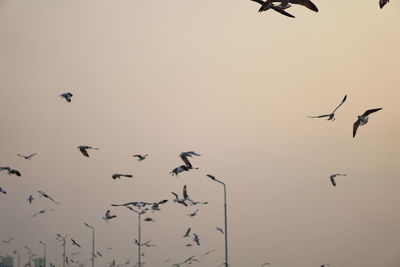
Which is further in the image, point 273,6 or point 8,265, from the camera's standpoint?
point 8,265

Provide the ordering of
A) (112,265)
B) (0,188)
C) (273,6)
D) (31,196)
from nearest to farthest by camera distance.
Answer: (273,6) → (0,188) → (31,196) → (112,265)

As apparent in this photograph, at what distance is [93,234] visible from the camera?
30.4m

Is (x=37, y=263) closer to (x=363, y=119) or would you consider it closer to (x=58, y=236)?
(x=58, y=236)

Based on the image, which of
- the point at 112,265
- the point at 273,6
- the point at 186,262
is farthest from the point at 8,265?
the point at 273,6

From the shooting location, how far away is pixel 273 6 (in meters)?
6.62

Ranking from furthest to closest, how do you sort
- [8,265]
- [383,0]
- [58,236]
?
[8,265] < [58,236] < [383,0]

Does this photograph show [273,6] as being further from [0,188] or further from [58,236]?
[58,236]

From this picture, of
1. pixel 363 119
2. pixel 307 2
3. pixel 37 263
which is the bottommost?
pixel 37 263

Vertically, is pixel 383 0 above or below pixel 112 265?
above

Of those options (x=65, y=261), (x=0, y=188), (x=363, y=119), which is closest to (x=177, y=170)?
(x=363, y=119)

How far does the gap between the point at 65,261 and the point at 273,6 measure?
115 ft

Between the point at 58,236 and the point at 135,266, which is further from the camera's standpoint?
the point at 135,266

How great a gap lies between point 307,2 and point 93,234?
1037 inches

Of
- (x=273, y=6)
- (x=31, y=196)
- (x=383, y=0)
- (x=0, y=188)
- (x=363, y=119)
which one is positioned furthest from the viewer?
(x=31, y=196)
